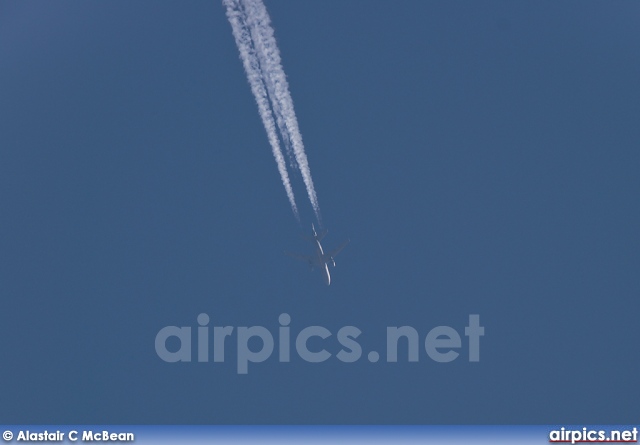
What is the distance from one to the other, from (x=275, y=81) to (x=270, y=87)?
0.34m

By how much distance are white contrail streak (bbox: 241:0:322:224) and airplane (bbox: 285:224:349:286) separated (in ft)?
4.70

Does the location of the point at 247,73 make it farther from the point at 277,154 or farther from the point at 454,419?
the point at 454,419

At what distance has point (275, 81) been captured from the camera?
47.8 m

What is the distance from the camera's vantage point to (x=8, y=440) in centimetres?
4769

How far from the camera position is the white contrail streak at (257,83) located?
46.2m

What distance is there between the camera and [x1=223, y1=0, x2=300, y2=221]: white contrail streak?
152 feet

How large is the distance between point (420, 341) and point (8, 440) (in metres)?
17.2

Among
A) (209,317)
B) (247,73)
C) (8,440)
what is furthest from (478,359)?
(8,440)

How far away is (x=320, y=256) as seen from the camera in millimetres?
53125

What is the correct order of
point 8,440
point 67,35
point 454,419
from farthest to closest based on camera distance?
point 67,35 → point 454,419 → point 8,440

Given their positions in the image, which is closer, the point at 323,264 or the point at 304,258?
the point at 323,264

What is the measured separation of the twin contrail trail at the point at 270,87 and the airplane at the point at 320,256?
4.58ft

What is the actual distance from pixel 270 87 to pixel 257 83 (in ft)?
1.96

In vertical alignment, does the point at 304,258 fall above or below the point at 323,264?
above
